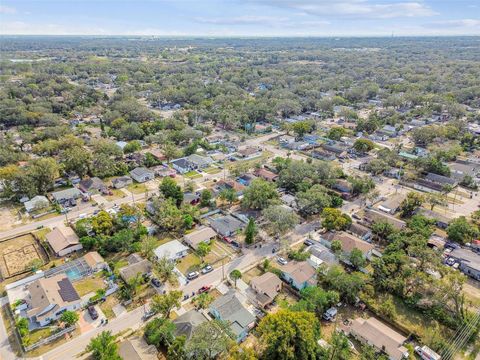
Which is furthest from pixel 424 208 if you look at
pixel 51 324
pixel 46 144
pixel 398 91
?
pixel 398 91

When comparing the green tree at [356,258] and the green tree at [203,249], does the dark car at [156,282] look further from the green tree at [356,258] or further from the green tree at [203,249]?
the green tree at [356,258]

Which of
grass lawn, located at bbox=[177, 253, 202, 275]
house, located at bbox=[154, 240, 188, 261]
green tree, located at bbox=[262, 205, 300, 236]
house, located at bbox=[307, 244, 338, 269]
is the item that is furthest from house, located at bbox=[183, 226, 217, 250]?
house, located at bbox=[307, 244, 338, 269]

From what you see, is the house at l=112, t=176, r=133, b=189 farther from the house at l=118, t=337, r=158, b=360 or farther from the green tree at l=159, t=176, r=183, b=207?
the house at l=118, t=337, r=158, b=360

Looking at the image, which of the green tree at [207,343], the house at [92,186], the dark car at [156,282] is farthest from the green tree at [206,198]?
the green tree at [207,343]

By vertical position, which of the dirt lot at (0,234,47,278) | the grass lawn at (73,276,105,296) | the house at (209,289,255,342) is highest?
the house at (209,289,255,342)

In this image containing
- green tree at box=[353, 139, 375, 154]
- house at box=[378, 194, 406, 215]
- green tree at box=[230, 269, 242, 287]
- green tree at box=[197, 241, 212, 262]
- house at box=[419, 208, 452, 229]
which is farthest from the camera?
green tree at box=[353, 139, 375, 154]

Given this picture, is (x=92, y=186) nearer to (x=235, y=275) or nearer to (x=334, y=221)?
(x=235, y=275)

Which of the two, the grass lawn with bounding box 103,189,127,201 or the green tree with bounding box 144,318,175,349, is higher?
the green tree with bounding box 144,318,175,349
